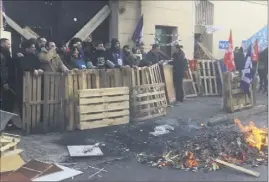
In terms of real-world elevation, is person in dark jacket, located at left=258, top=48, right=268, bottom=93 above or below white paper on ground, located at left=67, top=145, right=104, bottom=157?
above

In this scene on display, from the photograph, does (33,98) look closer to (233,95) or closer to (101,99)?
(101,99)

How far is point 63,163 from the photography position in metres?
6.45

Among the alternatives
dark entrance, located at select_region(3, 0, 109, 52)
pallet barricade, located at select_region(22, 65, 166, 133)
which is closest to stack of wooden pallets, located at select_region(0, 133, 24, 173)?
pallet barricade, located at select_region(22, 65, 166, 133)

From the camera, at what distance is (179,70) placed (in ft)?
42.1

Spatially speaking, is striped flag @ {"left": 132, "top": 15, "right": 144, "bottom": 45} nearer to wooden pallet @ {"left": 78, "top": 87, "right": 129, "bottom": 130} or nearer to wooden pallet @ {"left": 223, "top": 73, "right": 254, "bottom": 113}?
wooden pallet @ {"left": 223, "top": 73, "right": 254, "bottom": 113}

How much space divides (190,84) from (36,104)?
299 inches

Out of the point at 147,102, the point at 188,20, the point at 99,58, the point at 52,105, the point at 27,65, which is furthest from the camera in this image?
the point at 188,20

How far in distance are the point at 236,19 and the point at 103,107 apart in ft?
41.4

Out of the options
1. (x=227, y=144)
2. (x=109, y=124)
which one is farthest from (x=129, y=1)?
(x=227, y=144)

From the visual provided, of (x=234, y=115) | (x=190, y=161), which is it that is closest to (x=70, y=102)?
(x=190, y=161)

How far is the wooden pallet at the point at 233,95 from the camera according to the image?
1070 cm

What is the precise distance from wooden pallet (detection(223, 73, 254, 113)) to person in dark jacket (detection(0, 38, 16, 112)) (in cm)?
555

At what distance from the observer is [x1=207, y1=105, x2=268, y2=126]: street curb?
31.6 feet

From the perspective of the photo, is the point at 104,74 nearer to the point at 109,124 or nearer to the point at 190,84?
the point at 109,124
